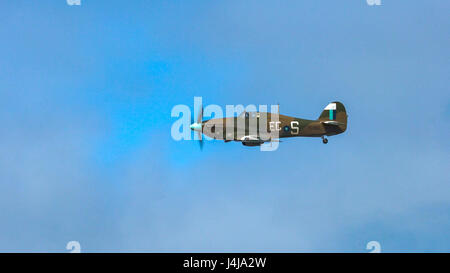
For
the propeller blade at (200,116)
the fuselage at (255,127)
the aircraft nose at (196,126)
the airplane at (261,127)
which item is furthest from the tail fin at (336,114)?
the aircraft nose at (196,126)

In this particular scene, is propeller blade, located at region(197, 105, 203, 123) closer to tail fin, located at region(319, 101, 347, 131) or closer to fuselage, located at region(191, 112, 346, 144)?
fuselage, located at region(191, 112, 346, 144)

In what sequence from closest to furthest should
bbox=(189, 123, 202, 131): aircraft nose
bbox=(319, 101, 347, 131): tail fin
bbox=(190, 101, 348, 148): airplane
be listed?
bbox=(190, 101, 348, 148): airplane → bbox=(189, 123, 202, 131): aircraft nose → bbox=(319, 101, 347, 131): tail fin

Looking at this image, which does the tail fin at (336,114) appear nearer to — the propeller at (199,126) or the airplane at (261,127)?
the airplane at (261,127)

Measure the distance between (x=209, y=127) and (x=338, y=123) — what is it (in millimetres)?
19920

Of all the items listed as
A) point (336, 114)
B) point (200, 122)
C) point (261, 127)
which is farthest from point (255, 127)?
point (336, 114)

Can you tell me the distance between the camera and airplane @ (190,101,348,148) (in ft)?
270

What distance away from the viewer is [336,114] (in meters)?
89.2

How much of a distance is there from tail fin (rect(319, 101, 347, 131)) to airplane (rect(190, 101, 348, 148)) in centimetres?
15

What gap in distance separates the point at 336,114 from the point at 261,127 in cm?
1333

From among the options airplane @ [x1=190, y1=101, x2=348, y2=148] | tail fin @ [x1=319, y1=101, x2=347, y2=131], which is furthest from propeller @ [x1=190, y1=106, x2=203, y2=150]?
tail fin @ [x1=319, y1=101, x2=347, y2=131]

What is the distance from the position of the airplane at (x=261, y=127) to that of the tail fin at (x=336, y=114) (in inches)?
6.0

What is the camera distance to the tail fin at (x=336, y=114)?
88.9 meters
